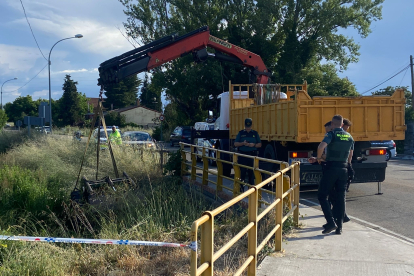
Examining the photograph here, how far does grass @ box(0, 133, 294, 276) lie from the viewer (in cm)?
508

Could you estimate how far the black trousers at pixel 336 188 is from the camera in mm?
6254

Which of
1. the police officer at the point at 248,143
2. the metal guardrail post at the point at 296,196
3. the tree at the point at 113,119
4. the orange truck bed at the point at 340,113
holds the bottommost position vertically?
the metal guardrail post at the point at 296,196

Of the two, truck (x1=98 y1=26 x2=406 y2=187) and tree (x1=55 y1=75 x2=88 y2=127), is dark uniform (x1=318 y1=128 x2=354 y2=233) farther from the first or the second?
tree (x1=55 y1=75 x2=88 y2=127)

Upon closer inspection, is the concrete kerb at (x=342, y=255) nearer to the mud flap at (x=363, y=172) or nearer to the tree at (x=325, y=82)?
the mud flap at (x=363, y=172)

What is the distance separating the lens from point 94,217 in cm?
855

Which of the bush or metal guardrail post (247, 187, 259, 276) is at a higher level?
metal guardrail post (247, 187, 259, 276)

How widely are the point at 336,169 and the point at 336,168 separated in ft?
0.05

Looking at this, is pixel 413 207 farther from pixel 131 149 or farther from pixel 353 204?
pixel 131 149

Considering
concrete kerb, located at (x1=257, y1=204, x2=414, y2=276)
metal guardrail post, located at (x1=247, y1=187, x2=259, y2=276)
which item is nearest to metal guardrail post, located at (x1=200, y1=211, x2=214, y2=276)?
metal guardrail post, located at (x1=247, y1=187, x2=259, y2=276)

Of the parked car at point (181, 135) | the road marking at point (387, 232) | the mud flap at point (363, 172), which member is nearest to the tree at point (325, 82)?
the parked car at point (181, 135)

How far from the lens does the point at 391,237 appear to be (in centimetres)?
620

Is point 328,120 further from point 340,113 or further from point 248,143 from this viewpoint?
point 248,143

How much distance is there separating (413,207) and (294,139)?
9.56ft

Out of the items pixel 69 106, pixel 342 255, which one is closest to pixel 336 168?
pixel 342 255
